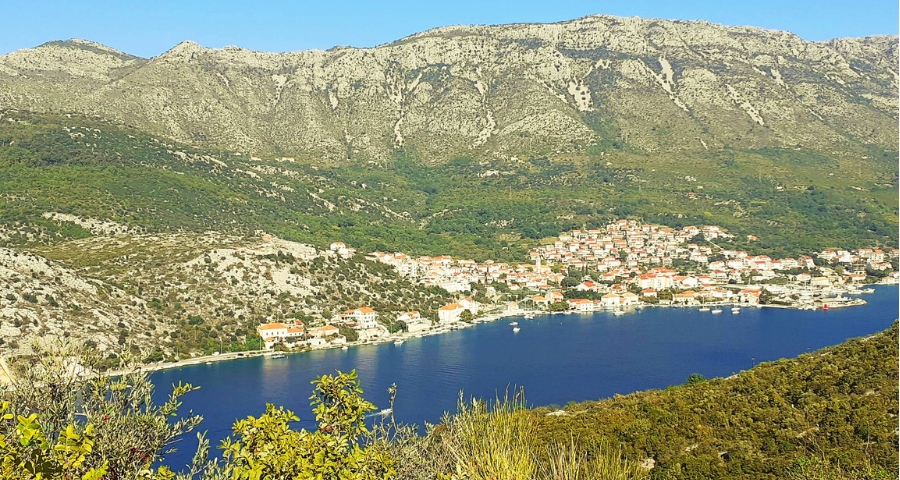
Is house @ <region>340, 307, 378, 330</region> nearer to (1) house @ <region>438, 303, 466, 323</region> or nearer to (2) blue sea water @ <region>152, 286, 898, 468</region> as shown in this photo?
(2) blue sea water @ <region>152, 286, 898, 468</region>

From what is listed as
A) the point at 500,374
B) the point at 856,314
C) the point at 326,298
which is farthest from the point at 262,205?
the point at 856,314

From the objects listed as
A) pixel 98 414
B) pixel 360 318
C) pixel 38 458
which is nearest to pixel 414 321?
pixel 360 318

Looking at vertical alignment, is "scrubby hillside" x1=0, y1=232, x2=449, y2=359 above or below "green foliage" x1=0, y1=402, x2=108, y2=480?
below

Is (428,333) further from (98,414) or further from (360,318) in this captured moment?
(98,414)

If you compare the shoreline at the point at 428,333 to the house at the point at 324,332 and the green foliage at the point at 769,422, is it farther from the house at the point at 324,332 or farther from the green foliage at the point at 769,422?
the green foliage at the point at 769,422

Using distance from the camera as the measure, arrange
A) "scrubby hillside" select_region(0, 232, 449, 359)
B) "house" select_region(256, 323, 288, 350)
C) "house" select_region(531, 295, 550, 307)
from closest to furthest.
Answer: "scrubby hillside" select_region(0, 232, 449, 359) < "house" select_region(256, 323, 288, 350) < "house" select_region(531, 295, 550, 307)

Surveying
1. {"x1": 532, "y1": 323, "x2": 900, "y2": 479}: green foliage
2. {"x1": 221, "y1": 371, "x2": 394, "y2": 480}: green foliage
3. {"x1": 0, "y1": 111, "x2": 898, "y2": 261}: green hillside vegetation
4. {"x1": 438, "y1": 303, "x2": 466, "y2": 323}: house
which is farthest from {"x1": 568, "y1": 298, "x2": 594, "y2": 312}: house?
{"x1": 221, "y1": 371, "x2": 394, "y2": 480}: green foliage
